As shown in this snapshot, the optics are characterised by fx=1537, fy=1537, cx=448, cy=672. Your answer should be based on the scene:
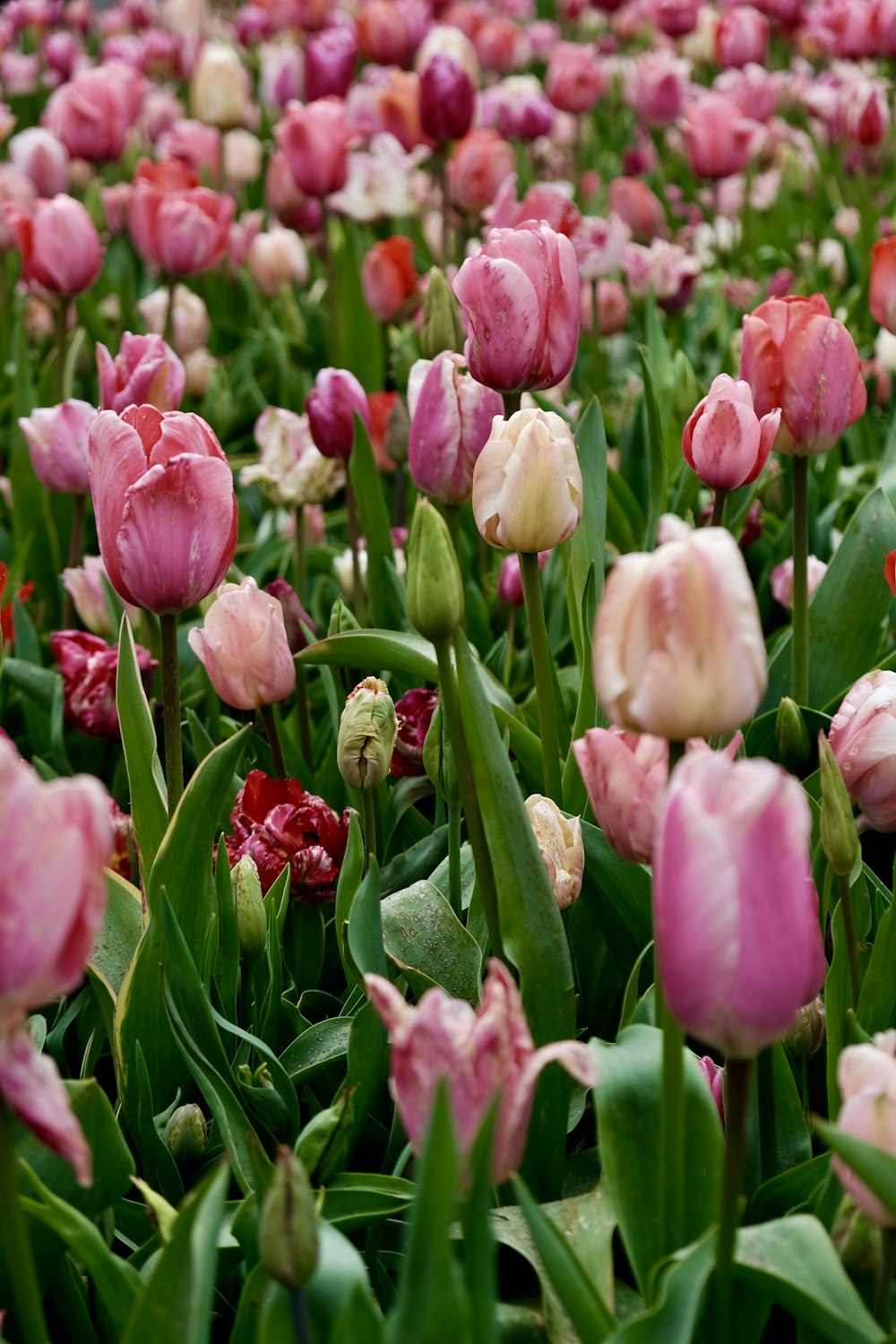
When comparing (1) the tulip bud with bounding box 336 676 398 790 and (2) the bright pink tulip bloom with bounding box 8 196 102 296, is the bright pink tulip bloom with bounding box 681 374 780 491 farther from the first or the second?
(2) the bright pink tulip bloom with bounding box 8 196 102 296

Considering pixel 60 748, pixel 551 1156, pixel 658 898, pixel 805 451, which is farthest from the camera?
pixel 60 748

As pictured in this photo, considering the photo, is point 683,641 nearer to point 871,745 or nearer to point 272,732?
point 871,745

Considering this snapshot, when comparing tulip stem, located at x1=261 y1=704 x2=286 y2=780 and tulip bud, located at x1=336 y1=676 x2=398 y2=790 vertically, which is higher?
tulip bud, located at x1=336 y1=676 x2=398 y2=790

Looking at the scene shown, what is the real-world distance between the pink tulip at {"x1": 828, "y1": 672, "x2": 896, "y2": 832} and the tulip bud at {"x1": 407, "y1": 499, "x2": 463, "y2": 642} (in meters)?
0.31

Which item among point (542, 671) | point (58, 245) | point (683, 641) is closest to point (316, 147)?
point (58, 245)

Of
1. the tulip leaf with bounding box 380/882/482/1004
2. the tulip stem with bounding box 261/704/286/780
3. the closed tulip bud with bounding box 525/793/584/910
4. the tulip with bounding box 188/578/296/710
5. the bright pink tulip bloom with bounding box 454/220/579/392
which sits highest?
the bright pink tulip bloom with bounding box 454/220/579/392

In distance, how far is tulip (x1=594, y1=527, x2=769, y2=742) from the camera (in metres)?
0.62

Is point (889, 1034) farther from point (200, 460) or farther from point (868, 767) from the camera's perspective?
point (200, 460)

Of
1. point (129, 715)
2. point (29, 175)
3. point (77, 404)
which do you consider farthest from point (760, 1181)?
point (29, 175)

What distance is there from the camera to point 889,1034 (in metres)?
0.69

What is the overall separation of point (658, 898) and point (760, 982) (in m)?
0.05

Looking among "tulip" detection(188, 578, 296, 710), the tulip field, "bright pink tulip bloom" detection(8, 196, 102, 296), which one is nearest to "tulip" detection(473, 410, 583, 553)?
the tulip field

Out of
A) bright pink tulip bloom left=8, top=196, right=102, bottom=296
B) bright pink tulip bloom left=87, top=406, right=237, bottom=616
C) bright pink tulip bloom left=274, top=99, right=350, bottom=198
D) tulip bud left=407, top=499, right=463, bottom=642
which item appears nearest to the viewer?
tulip bud left=407, top=499, right=463, bottom=642

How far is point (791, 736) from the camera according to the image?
1.16 metres
